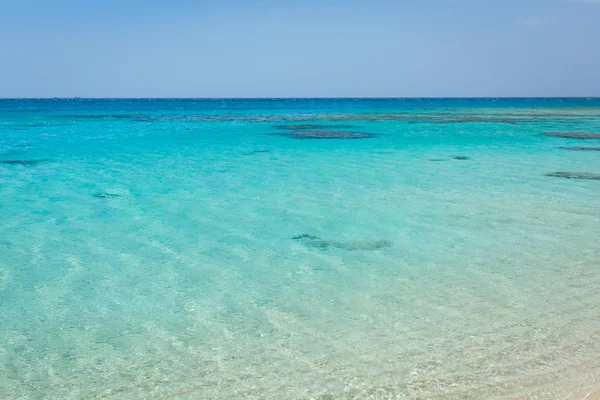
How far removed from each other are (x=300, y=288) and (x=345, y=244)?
1.85 meters

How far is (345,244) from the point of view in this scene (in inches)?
314

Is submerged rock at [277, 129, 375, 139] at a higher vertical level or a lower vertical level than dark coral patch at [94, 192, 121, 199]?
higher

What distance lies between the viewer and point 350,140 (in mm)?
24703

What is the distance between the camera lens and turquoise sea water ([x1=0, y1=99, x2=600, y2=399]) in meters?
4.32

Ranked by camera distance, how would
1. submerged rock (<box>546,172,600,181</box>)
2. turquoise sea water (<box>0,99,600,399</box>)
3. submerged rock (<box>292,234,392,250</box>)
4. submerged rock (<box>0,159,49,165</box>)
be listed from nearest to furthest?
turquoise sea water (<box>0,99,600,399</box>)
submerged rock (<box>292,234,392,250</box>)
submerged rock (<box>546,172,600,181</box>)
submerged rock (<box>0,159,49,165</box>)

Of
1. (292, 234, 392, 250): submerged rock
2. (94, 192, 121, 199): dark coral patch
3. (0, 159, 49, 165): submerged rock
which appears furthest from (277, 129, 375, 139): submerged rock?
(292, 234, 392, 250): submerged rock

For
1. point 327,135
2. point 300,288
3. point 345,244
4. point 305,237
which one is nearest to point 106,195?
point 305,237

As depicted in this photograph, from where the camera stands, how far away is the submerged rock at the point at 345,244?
7.83 m

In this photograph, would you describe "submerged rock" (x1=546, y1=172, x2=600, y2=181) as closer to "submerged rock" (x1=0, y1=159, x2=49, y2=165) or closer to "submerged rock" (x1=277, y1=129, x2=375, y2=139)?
"submerged rock" (x1=277, y1=129, x2=375, y2=139)

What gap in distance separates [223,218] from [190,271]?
2.88 metres

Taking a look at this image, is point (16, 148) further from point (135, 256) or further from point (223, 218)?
point (135, 256)

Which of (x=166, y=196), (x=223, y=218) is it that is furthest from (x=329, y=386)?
(x=166, y=196)

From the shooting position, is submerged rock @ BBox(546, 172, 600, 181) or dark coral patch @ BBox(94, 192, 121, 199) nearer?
dark coral patch @ BBox(94, 192, 121, 199)

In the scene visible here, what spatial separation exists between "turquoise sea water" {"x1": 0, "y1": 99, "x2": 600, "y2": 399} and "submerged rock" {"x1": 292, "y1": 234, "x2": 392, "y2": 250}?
39mm
